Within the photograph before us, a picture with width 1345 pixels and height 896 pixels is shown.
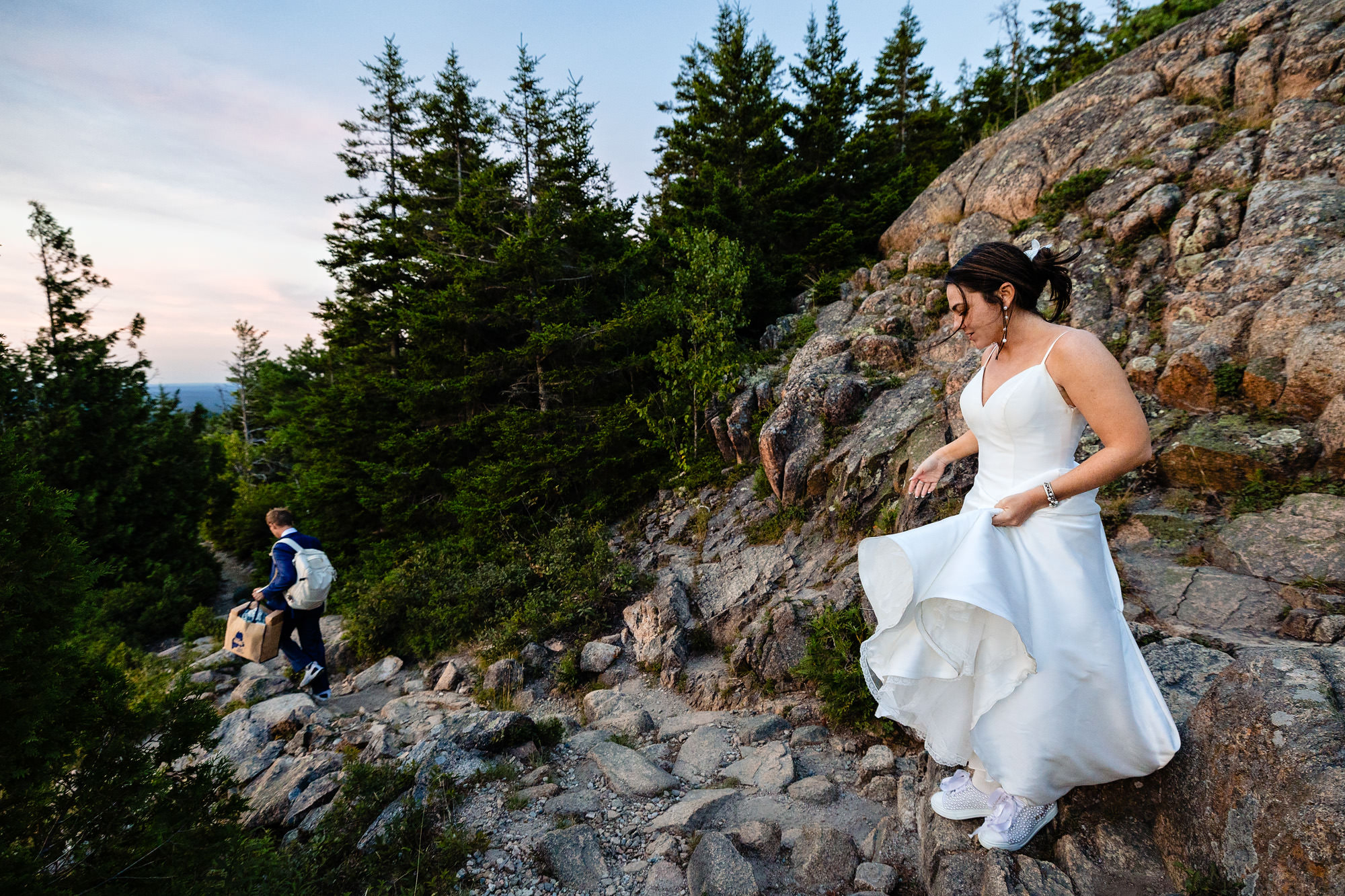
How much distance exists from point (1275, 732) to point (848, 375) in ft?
24.5

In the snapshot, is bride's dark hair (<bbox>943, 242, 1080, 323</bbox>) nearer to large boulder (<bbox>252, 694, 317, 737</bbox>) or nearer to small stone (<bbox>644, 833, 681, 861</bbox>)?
small stone (<bbox>644, 833, 681, 861</bbox>)

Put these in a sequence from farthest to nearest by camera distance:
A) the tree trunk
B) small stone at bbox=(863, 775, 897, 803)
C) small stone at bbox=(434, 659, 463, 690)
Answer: the tree trunk
small stone at bbox=(434, 659, 463, 690)
small stone at bbox=(863, 775, 897, 803)

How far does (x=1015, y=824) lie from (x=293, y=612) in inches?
297

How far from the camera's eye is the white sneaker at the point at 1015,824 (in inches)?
92.5

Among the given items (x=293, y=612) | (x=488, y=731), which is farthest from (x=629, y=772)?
(x=293, y=612)

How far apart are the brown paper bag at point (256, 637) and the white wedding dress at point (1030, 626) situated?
6897 millimetres

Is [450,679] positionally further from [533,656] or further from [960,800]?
[960,800]

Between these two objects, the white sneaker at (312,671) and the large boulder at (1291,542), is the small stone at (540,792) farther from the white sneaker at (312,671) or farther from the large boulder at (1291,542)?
the large boulder at (1291,542)

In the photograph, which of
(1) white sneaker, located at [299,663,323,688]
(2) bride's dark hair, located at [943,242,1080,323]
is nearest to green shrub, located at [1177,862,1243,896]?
(2) bride's dark hair, located at [943,242,1080,323]

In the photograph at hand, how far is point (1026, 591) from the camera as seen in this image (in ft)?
7.26

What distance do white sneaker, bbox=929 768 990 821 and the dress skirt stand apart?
1.17 feet

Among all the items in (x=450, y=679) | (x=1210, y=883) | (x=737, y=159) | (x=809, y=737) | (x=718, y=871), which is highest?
(x=737, y=159)

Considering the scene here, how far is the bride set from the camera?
6.97ft

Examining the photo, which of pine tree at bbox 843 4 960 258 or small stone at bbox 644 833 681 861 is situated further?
pine tree at bbox 843 4 960 258
